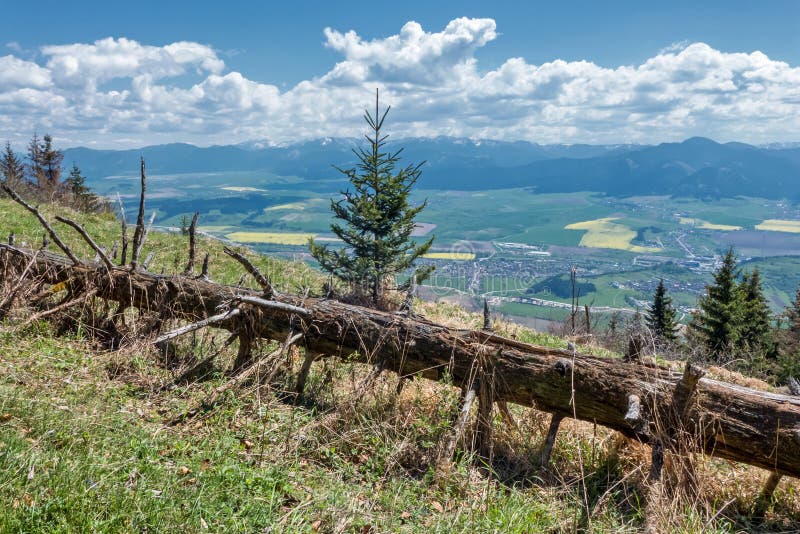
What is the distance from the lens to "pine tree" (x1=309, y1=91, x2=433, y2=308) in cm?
1564

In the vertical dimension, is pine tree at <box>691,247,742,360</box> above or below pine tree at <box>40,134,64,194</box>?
below

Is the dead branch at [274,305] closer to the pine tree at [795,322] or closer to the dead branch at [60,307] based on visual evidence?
the dead branch at [60,307]

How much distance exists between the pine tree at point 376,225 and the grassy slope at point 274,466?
10098 mm

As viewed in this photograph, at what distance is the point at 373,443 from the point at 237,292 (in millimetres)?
2701

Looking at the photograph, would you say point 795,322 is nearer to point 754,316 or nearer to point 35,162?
point 754,316

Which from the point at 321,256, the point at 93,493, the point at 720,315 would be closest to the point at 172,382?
the point at 93,493

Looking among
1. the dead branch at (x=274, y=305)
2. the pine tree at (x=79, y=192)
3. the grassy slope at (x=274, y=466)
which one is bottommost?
the grassy slope at (x=274, y=466)

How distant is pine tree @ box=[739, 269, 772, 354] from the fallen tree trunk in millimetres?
28677

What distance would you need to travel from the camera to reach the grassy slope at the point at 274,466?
314cm

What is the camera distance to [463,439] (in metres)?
4.68

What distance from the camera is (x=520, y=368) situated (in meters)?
4.74

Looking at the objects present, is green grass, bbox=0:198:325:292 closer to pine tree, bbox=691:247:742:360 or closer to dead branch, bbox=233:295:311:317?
dead branch, bbox=233:295:311:317

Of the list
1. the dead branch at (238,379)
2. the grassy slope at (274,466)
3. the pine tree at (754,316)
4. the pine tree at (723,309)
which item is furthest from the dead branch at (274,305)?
the pine tree at (754,316)

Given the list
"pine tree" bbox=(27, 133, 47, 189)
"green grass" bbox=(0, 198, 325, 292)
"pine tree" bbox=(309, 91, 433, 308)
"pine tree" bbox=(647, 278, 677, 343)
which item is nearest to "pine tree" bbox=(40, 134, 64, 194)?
"pine tree" bbox=(27, 133, 47, 189)
